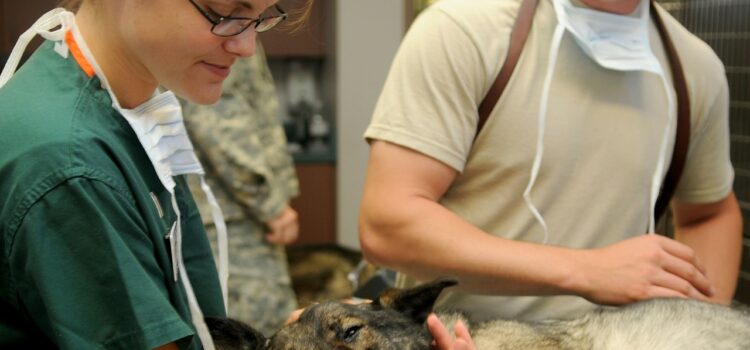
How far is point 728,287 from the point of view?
215cm

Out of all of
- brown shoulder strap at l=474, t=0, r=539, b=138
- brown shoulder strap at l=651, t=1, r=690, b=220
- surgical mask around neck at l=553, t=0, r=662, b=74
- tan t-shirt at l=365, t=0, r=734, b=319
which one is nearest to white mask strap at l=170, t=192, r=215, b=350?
tan t-shirt at l=365, t=0, r=734, b=319

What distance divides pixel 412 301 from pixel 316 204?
181 inches

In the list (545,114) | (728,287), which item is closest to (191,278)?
(545,114)

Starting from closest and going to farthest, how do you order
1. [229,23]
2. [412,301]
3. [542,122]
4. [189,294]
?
1. [229,23]
2. [189,294]
3. [412,301]
4. [542,122]

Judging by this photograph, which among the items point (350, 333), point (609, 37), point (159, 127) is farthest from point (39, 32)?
point (609, 37)

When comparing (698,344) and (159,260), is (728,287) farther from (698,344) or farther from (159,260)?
(159,260)

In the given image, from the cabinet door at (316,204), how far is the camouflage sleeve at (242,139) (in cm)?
251

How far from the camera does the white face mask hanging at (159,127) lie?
1256 mm

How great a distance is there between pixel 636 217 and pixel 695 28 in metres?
1.32

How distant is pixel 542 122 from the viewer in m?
1.80

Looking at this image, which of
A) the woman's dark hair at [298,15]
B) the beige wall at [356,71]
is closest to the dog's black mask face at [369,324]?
the woman's dark hair at [298,15]

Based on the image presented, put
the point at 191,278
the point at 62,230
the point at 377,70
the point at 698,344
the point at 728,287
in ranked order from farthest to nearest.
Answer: the point at 377,70, the point at 728,287, the point at 698,344, the point at 191,278, the point at 62,230

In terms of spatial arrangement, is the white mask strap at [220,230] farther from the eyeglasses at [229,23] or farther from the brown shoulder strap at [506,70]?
the brown shoulder strap at [506,70]

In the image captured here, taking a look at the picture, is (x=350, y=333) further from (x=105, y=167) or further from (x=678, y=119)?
(x=678, y=119)
